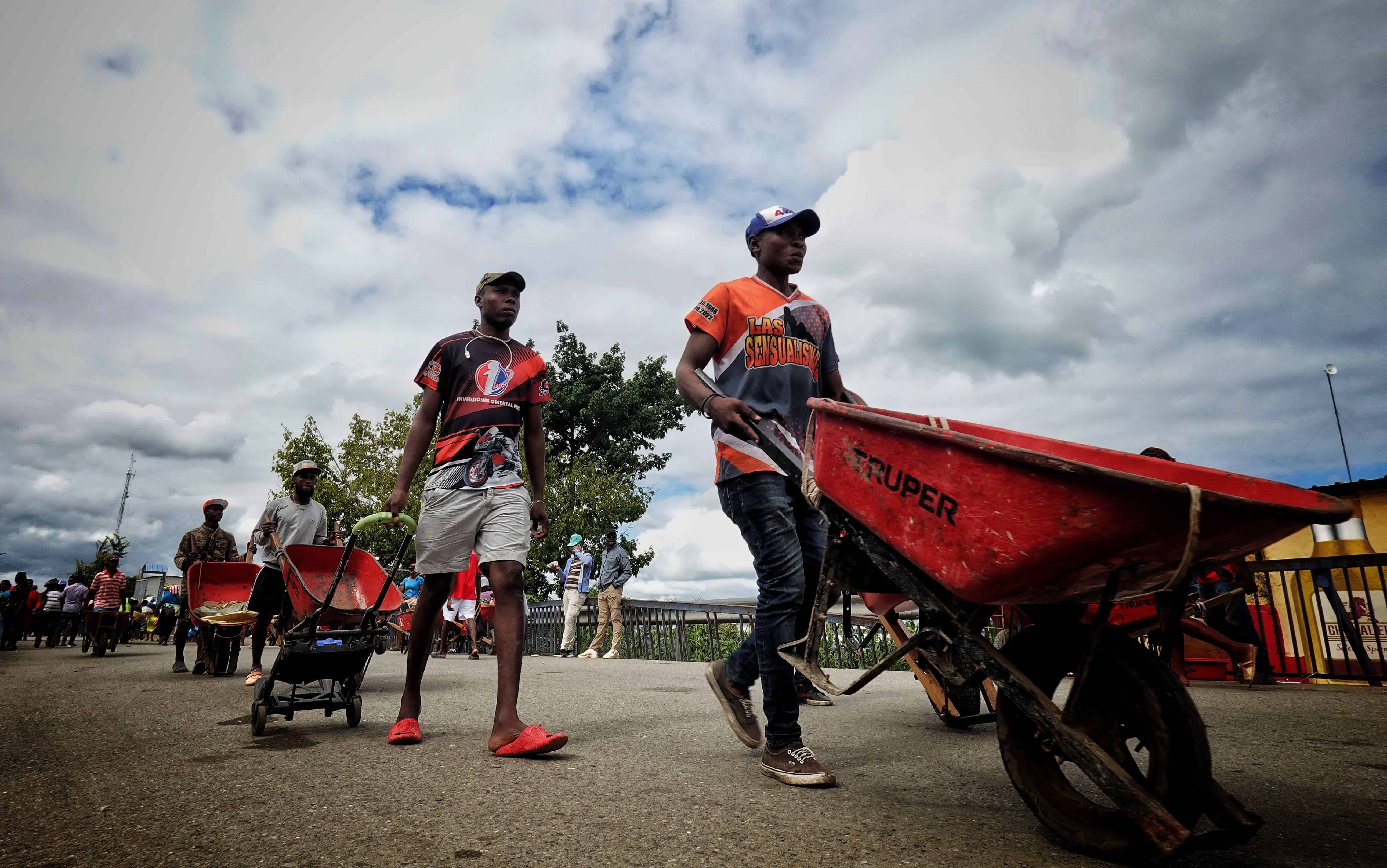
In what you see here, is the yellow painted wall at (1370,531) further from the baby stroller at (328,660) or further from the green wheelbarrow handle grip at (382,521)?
the baby stroller at (328,660)

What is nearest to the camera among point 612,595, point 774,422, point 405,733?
point 774,422

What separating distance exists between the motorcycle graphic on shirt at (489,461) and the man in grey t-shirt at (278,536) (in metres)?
3.67

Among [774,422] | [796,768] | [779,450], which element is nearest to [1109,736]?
[796,768]

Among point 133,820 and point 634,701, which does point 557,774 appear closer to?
point 133,820

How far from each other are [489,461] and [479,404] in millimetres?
288

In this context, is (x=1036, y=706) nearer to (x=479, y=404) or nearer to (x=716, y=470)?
(x=716, y=470)

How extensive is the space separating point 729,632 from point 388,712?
7.66m

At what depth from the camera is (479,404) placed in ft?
11.6

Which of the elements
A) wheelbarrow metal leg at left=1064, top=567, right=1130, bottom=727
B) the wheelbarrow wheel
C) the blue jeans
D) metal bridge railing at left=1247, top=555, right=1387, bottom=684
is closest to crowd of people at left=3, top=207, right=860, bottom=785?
the blue jeans

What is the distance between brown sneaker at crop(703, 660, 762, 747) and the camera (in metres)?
3.10

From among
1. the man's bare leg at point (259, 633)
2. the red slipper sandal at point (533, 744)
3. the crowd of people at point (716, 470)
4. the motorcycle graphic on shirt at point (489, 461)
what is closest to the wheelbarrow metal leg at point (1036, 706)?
the crowd of people at point (716, 470)

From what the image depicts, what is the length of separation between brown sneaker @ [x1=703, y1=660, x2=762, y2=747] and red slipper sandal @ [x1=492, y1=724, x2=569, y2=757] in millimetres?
683

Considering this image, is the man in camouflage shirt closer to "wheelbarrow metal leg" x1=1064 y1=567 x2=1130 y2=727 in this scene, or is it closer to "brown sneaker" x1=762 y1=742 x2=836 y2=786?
"brown sneaker" x1=762 y1=742 x2=836 y2=786

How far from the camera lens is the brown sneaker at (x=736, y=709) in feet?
10.2
